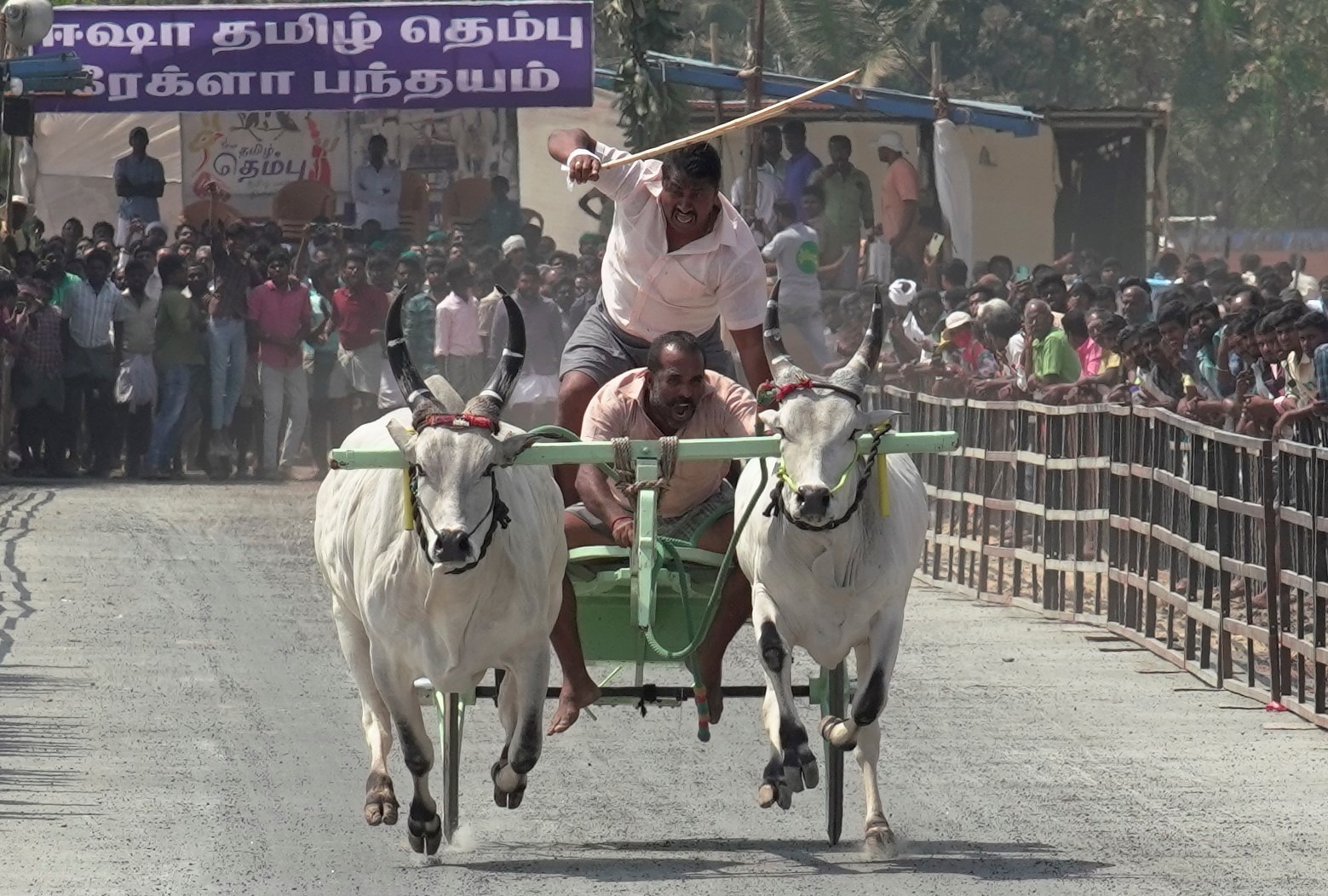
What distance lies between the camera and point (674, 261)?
8734 mm

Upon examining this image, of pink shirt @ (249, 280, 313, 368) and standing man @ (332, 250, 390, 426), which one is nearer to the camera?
pink shirt @ (249, 280, 313, 368)

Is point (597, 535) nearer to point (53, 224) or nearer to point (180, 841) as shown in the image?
point (180, 841)

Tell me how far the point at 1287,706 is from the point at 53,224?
59.8 ft

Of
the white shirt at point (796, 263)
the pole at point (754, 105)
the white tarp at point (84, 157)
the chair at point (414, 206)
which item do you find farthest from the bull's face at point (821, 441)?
the white tarp at point (84, 157)

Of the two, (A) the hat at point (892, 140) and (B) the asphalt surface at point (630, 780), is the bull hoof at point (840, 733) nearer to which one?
(B) the asphalt surface at point (630, 780)

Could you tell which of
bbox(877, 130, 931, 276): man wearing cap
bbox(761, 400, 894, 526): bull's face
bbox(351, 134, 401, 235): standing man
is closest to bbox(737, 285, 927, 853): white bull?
bbox(761, 400, 894, 526): bull's face

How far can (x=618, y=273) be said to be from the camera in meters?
8.93

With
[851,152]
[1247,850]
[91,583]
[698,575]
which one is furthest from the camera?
[851,152]

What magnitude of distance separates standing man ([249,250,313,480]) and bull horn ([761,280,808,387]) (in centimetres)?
1358

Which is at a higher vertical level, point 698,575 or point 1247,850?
point 698,575

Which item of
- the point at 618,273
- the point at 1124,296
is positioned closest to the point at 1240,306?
the point at 1124,296

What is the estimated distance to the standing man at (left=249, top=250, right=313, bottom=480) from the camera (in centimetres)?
2106

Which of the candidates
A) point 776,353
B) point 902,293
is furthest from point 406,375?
point 902,293

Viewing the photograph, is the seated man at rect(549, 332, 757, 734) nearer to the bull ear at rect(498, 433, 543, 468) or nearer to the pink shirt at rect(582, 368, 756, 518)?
the pink shirt at rect(582, 368, 756, 518)
